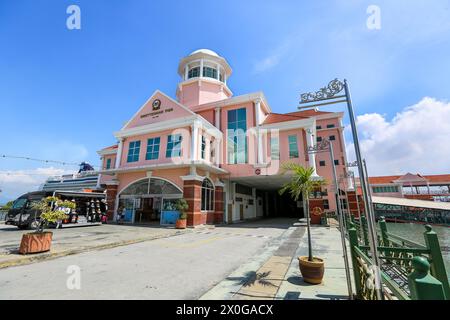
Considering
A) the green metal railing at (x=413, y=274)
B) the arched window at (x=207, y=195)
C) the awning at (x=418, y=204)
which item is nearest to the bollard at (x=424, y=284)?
the green metal railing at (x=413, y=274)

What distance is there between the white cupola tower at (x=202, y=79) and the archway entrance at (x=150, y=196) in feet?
32.9

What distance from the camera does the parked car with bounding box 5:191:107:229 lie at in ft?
44.5

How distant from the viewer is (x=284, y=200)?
3612 centimetres

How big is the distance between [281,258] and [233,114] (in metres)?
14.9

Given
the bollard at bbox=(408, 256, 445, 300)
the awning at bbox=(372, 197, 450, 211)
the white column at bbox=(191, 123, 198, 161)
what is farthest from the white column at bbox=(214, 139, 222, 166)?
the bollard at bbox=(408, 256, 445, 300)

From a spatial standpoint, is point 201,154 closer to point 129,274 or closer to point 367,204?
point 129,274

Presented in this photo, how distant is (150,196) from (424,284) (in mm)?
17541

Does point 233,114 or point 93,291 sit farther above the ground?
point 233,114

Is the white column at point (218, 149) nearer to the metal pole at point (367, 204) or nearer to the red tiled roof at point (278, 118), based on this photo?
the red tiled roof at point (278, 118)

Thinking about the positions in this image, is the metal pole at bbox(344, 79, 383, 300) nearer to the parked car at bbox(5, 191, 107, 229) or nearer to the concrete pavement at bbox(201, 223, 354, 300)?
the concrete pavement at bbox(201, 223, 354, 300)

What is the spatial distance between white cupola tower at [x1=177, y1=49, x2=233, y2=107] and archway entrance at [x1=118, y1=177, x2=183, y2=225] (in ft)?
32.9
